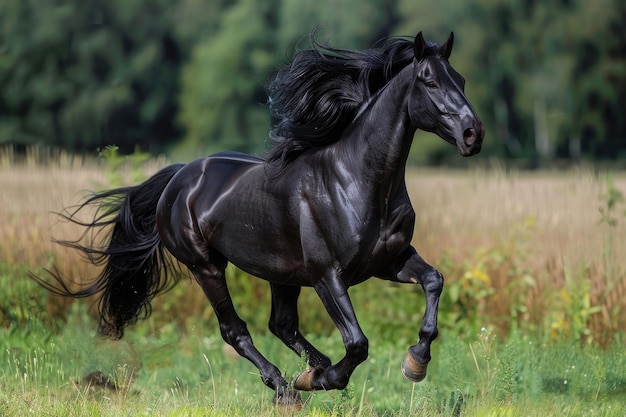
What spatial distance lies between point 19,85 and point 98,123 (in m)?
4.50

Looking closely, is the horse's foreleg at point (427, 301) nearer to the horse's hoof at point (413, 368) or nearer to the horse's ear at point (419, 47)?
the horse's hoof at point (413, 368)

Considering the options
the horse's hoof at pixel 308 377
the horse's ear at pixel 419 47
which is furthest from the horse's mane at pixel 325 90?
the horse's hoof at pixel 308 377

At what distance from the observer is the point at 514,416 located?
593cm

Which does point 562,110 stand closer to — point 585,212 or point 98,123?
point 98,123

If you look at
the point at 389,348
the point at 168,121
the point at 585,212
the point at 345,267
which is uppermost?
the point at 345,267

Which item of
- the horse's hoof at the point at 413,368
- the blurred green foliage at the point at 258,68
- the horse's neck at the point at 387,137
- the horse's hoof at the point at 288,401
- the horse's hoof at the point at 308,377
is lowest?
the blurred green foliage at the point at 258,68

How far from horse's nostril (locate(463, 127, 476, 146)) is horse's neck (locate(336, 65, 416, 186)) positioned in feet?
1.63

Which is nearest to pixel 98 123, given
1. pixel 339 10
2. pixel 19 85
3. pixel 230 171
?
pixel 19 85

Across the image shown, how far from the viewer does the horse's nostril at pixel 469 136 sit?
520cm

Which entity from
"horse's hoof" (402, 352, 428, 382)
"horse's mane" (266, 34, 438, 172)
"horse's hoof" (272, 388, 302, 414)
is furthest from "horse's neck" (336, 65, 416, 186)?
"horse's hoof" (272, 388, 302, 414)

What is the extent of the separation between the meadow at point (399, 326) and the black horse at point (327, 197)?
43 cm

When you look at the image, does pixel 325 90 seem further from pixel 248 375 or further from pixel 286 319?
pixel 248 375

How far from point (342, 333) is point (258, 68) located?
32.8 m

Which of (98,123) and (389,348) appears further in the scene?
(98,123)
